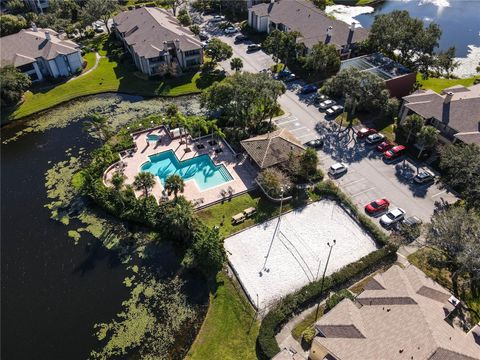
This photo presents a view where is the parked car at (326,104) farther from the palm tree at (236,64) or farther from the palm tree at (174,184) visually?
the palm tree at (174,184)

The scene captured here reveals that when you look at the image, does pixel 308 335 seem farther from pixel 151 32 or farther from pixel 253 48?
pixel 151 32

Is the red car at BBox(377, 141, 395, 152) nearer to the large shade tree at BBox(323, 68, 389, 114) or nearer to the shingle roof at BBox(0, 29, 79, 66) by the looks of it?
the large shade tree at BBox(323, 68, 389, 114)

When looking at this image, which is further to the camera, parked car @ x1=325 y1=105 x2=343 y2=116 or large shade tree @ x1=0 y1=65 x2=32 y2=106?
large shade tree @ x1=0 y1=65 x2=32 y2=106

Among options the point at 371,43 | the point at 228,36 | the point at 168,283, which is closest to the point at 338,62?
the point at 371,43

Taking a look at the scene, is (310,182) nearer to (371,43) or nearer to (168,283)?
(168,283)

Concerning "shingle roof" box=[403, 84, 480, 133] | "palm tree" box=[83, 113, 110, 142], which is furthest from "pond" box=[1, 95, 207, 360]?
"shingle roof" box=[403, 84, 480, 133]

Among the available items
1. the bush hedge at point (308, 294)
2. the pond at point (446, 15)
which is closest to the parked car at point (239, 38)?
the pond at point (446, 15)
